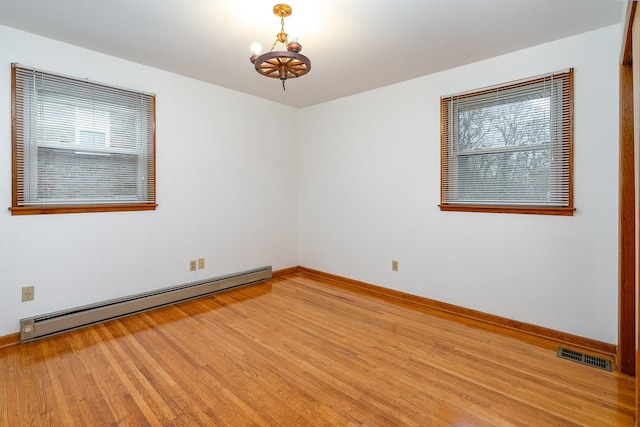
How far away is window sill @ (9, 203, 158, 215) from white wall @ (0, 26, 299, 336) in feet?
0.15

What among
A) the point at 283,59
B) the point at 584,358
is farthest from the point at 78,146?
the point at 584,358

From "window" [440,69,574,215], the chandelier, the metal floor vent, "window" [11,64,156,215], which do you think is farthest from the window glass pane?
"window" [11,64,156,215]

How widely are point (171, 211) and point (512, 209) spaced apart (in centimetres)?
340

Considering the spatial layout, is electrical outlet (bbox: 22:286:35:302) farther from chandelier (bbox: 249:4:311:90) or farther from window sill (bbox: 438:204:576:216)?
window sill (bbox: 438:204:576:216)

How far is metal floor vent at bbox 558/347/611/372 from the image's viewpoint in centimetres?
223

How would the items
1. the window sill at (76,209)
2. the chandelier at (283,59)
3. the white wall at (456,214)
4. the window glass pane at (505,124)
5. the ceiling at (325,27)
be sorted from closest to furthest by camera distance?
the chandelier at (283,59) → the ceiling at (325,27) → the white wall at (456,214) → the window sill at (76,209) → the window glass pane at (505,124)

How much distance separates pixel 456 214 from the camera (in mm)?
3197

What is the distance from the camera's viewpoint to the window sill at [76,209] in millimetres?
2549

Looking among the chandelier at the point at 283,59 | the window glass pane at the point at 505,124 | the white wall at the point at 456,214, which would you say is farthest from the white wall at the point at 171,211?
the window glass pane at the point at 505,124

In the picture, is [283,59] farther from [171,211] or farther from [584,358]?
[584,358]

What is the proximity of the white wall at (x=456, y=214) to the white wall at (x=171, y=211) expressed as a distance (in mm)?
624

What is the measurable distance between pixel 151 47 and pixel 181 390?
276cm

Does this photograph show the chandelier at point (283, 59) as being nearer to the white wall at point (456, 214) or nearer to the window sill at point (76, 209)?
the white wall at point (456, 214)

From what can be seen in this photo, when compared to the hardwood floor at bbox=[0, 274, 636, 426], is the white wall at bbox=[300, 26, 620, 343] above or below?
above
